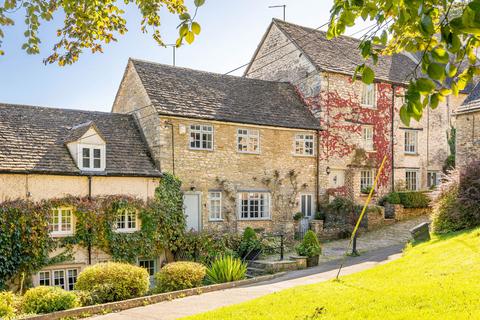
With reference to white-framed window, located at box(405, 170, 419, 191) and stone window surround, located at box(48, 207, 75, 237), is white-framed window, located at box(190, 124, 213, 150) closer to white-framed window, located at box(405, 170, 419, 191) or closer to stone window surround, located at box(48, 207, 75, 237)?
stone window surround, located at box(48, 207, 75, 237)

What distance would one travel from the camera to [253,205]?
25.5m

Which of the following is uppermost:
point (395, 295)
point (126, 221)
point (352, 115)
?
point (352, 115)

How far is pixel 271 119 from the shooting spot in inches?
1040

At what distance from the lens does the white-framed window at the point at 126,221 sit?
2081cm

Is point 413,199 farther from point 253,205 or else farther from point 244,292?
point 244,292

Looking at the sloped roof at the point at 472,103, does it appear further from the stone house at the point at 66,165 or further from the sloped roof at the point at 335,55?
the stone house at the point at 66,165

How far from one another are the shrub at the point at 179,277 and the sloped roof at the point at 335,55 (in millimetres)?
15758

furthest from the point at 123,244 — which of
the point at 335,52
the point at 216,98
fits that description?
the point at 335,52

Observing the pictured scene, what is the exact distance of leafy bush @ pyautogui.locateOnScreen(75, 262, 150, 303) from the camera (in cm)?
1470

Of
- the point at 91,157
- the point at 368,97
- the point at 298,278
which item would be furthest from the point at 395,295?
the point at 368,97

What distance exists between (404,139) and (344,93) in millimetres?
5595

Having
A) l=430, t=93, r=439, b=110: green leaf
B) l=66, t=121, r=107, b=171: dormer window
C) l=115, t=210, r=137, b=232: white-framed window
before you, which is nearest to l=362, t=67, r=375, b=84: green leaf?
l=430, t=93, r=439, b=110: green leaf

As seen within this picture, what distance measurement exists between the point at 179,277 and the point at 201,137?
9332 mm

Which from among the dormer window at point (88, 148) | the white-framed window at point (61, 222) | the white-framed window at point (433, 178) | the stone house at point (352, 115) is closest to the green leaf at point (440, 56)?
the white-framed window at point (61, 222)
